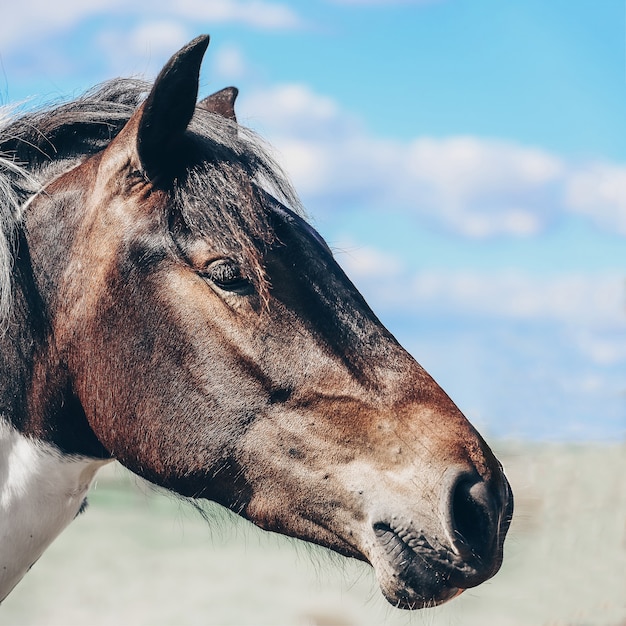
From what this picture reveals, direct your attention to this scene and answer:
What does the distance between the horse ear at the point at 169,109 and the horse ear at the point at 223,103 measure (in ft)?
2.83

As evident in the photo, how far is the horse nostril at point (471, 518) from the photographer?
7.66ft

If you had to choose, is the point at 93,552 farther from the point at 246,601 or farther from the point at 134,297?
the point at 134,297

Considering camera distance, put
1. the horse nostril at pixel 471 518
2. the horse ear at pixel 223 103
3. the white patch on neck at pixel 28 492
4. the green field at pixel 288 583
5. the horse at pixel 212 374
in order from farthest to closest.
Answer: the green field at pixel 288 583, the horse ear at pixel 223 103, the white patch on neck at pixel 28 492, the horse at pixel 212 374, the horse nostril at pixel 471 518

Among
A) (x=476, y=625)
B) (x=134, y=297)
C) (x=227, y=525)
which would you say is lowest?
(x=476, y=625)

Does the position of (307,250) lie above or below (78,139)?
below

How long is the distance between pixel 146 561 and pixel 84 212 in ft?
37.7

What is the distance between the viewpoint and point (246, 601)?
1127 cm

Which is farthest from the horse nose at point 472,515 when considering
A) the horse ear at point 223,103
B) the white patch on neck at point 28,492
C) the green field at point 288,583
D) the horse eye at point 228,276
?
the green field at point 288,583

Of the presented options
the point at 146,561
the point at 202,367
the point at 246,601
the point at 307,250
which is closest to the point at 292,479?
the point at 202,367

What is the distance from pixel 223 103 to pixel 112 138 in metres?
0.67

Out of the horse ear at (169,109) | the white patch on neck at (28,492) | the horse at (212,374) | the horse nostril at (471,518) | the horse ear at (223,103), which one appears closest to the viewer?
the horse nostril at (471,518)

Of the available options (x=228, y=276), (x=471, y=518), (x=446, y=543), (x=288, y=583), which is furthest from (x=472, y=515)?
(x=288, y=583)

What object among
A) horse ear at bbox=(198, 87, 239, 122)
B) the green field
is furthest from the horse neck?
the green field

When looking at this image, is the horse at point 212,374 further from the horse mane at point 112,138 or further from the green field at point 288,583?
the green field at point 288,583
